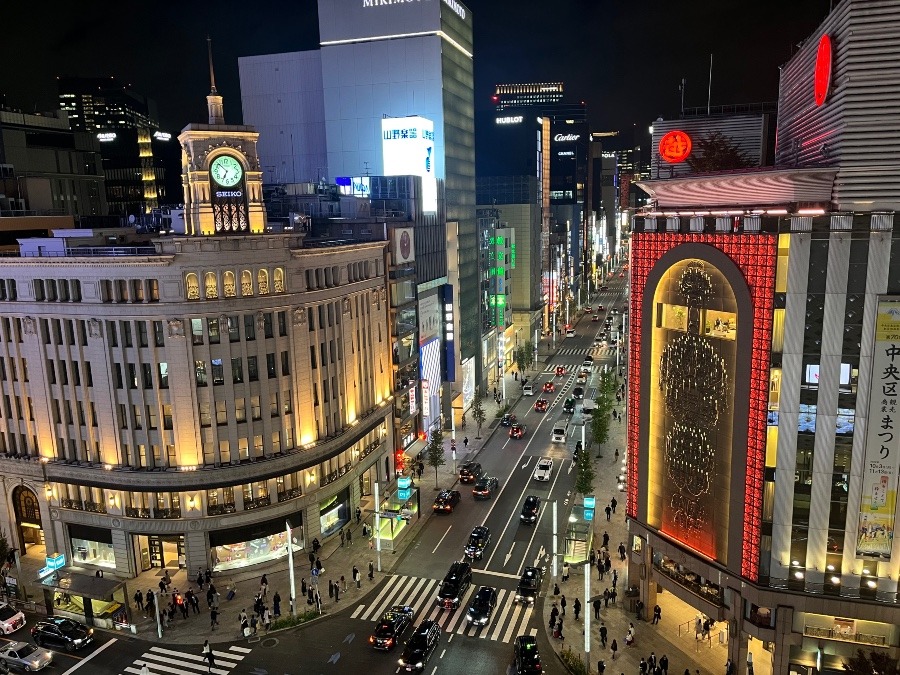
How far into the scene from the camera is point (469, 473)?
2562 inches

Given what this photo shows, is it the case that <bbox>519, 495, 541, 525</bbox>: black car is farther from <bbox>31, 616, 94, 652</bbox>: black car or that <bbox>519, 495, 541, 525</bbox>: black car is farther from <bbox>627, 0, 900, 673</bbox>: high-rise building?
<bbox>31, 616, 94, 652</bbox>: black car

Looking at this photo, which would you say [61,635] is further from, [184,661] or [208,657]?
[208,657]

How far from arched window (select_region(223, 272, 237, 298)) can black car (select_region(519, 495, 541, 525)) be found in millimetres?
30153

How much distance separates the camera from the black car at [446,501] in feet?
192

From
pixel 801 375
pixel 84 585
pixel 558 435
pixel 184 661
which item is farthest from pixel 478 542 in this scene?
pixel 558 435

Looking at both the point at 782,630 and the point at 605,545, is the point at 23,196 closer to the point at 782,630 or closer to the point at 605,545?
the point at 605,545

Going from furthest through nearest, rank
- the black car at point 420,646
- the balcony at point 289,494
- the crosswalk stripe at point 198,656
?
the balcony at point 289,494, the crosswalk stripe at point 198,656, the black car at point 420,646

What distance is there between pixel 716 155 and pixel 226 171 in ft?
121

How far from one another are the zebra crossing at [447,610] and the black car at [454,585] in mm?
459

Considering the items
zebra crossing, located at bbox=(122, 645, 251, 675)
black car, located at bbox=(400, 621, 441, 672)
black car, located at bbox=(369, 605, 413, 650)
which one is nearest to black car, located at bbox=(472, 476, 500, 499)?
black car, located at bbox=(369, 605, 413, 650)

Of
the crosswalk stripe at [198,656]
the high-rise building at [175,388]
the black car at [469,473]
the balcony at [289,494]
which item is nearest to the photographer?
the crosswalk stripe at [198,656]

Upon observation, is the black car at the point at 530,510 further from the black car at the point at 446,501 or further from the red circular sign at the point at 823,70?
the red circular sign at the point at 823,70

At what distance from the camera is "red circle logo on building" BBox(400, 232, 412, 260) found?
68000mm

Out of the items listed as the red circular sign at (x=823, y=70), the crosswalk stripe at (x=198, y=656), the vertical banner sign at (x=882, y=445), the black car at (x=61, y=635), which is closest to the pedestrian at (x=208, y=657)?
the crosswalk stripe at (x=198, y=656)
